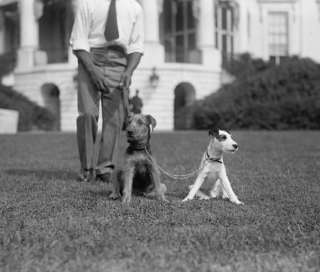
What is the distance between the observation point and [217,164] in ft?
15.7

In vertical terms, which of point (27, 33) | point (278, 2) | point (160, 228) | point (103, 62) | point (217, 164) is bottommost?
point (160, 228)

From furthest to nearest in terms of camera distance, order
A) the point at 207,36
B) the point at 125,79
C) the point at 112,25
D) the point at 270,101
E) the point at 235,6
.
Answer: the point at 235,6 < the point at 207,36 < the point at 270,101 < the point at 112,25 < the point at 125,79

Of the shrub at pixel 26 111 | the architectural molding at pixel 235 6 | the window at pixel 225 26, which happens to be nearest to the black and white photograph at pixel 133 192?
the shrub at pixel 26 111

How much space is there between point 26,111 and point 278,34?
13.0 meters

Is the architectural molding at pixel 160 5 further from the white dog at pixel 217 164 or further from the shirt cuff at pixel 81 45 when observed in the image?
the white dog at pixel 217 164

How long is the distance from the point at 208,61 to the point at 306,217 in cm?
1990

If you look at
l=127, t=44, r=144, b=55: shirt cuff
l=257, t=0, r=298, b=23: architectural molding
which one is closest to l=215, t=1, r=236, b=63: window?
l=257, t=0, r=298, b=23: architectural molding

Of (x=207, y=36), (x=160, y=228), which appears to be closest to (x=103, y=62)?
(x=160, y=228)

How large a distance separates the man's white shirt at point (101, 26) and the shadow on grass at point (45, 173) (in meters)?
1.65

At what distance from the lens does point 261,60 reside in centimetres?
2403

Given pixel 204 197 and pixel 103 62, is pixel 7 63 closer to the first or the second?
pixel 103 62

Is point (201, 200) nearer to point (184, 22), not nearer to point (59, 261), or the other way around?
point (59, 261)

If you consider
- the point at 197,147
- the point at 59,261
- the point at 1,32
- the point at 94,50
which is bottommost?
the point at 197,147

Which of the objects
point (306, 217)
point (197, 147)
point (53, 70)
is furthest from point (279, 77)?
point (306, 217)
